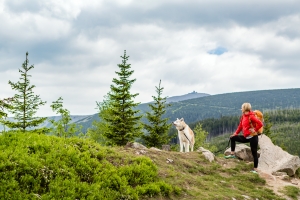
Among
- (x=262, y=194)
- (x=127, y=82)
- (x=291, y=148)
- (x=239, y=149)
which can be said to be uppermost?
(x=127, y=82)

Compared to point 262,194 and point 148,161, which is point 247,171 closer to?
point 262,194

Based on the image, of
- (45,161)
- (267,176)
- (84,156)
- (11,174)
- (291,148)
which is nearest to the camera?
(11,174)

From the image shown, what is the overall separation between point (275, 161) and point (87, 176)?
1208 centimetres

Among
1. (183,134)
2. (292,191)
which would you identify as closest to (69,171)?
(292,191)

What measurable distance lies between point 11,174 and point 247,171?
37.0 ft


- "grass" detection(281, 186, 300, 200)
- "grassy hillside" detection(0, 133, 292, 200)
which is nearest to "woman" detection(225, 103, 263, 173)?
"grass" detection(281, 186, 300, 200)

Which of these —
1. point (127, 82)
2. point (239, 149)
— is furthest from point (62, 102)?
point (239, 149)

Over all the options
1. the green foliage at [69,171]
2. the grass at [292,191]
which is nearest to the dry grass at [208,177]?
the grass at [292,191]

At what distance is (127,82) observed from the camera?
28078mm

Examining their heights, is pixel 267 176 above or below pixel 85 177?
below

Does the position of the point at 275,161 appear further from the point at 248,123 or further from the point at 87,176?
the point at 87,176

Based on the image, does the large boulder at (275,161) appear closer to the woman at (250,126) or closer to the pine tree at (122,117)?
the woman at (250,126)

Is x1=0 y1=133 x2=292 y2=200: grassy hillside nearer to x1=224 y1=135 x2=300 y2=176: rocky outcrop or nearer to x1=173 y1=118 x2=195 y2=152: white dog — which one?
x1=224 y1=135 x2=300 y2=176: rocky outcrop

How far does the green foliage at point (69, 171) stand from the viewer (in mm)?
6855
